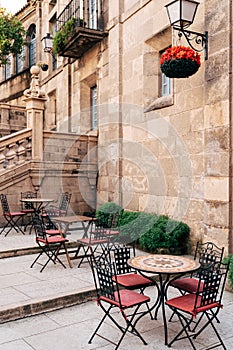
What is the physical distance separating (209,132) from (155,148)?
2.15 m

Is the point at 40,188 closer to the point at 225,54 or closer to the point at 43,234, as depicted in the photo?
the point at 43,234

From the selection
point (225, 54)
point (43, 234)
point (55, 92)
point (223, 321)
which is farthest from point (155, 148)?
point (55, 92)

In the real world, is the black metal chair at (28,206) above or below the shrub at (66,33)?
below

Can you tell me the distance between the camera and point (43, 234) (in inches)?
275

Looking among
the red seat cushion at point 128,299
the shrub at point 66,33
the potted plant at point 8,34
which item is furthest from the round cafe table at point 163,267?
the potted plant at point 8,34

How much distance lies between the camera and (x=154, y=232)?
8.08 m

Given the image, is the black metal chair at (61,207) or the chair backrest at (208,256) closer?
the chair backrest at (208,256)

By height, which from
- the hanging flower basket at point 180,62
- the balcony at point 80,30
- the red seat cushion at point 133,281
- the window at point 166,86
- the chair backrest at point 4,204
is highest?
the balcony at point 80,30

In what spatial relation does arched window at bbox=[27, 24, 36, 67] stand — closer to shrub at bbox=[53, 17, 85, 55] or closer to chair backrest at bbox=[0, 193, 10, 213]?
shrub at bbox=[53, 17, 85, 55]

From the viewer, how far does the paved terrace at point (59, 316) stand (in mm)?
4227

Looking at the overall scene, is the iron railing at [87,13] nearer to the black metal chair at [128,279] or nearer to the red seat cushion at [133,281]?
the black metal chair at [128,279]

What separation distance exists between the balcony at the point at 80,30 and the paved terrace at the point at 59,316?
7452mm

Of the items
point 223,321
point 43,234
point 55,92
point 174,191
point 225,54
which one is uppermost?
point 55,92

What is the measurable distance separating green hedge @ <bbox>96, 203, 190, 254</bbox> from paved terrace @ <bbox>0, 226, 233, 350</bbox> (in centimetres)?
175
